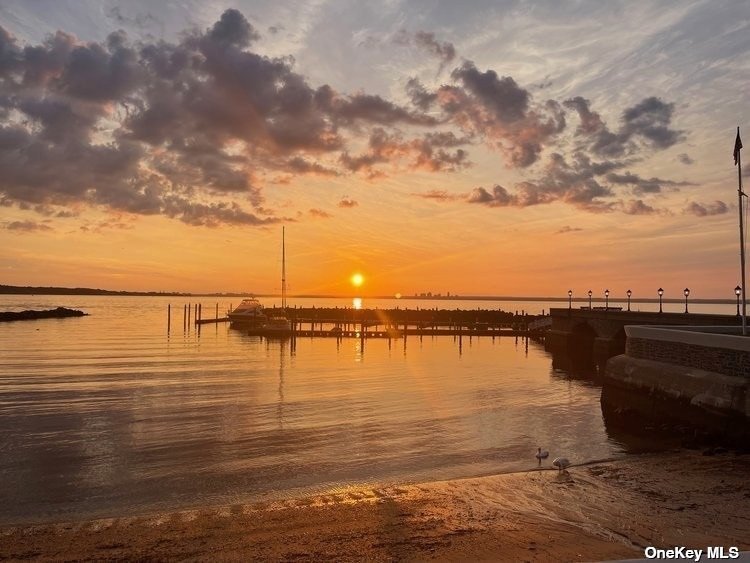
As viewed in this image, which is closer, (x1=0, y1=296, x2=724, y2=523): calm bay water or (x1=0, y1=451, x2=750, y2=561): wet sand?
(x1=0, y1=451, x2=750, y2=561): wet sand

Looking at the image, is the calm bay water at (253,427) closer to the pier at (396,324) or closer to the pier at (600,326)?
the pier at (600,326)

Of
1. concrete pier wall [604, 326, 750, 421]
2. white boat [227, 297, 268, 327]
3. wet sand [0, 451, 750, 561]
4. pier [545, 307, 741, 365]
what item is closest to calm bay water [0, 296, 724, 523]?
wet sand [0, 451, 750, 561]

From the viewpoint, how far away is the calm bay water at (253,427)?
576 inches

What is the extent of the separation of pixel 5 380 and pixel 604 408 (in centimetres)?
3376

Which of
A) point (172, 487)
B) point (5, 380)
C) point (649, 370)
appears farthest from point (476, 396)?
point (5, 380)

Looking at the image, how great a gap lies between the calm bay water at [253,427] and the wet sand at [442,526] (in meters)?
1.46

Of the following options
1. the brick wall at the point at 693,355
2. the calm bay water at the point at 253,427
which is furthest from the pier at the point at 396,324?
the brick wall at the point at 693,355

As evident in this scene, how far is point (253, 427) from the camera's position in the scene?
2208cm

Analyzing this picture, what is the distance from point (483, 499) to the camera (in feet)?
43.8

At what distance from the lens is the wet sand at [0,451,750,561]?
9.99 metres

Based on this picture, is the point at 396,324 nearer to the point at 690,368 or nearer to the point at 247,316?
the point at 247,316

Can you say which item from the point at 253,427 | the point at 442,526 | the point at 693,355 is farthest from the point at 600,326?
the point at 442,526

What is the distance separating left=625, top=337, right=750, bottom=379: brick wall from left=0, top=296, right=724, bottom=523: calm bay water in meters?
3.70

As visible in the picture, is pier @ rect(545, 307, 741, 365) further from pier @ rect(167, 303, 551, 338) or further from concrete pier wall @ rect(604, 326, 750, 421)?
pier @ rect(167, 303, 551, 338)
